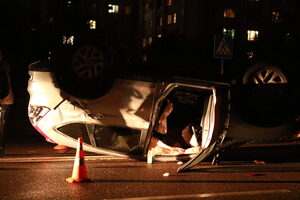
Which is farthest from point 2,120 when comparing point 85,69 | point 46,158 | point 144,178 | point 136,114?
point 144,178

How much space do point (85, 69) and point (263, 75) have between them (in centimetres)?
289

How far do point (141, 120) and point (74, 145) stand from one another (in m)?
1.30

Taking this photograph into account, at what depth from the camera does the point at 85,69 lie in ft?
24.7

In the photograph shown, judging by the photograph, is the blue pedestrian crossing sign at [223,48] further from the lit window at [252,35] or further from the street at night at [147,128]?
the lit window at [252,35]

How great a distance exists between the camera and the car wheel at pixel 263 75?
7410 millimetres

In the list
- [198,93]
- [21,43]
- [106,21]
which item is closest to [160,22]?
[106,21]

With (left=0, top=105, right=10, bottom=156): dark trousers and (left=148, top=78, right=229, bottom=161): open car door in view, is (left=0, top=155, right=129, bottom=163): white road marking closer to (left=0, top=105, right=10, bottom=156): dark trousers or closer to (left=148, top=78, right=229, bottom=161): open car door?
(left=0, top=105, right=10, bottom=156): dark trousers

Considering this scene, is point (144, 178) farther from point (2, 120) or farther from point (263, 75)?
point (2, 120)

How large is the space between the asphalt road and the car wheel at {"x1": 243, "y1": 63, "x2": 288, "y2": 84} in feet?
4.97

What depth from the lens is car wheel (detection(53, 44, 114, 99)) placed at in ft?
24.6

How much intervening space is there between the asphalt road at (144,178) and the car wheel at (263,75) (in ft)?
4.97

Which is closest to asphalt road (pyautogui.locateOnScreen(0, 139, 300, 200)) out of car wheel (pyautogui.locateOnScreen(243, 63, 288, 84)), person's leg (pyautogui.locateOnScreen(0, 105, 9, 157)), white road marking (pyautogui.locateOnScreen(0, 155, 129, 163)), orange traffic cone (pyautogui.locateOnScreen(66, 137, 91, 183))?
white road marking (pyautogui.locateOnScreen(0, 155, 129, 163))

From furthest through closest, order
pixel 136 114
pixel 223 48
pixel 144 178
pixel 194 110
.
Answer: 1. pixel 223 48
2. pixel 194 110
3. pixel 136 114
4. pixel 144 178

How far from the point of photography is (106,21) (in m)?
73.4
